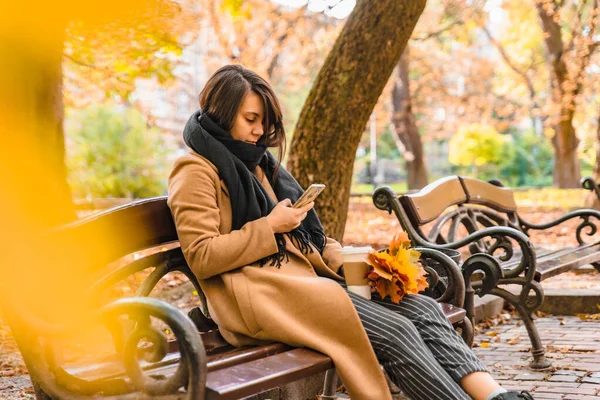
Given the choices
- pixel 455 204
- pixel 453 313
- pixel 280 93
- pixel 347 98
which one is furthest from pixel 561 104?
pixel 280 93

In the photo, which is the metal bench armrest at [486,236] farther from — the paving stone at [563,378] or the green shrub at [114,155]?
the green shrub at [114,155]

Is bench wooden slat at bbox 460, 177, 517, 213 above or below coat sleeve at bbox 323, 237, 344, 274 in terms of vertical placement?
below

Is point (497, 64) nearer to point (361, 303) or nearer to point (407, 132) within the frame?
point (407, 132)

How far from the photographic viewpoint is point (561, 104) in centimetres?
1878

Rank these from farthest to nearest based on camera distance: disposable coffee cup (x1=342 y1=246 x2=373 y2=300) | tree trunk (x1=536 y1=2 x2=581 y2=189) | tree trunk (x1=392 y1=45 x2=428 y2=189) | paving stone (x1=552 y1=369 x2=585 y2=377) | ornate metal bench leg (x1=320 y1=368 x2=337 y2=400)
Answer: tree trunk (x1=392 y1=45 x2=428 y2=189) → tree trunk (x1=536 y1=2 x2=581 y2=189) → paving stone (x1=552 y1=369 x2=585 y2=377) → ornate metal bench leg (x1=320 y1=368 x2=337 y2=400) → disposable coffee cup (x1=342 y1=246 x2=373 y2=300)

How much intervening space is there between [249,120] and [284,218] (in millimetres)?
449

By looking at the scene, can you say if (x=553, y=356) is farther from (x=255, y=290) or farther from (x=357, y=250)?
(x=255, y=290)

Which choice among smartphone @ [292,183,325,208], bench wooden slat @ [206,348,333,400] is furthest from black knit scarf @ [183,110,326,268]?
bench wooden slat @ [206,348,333,400]

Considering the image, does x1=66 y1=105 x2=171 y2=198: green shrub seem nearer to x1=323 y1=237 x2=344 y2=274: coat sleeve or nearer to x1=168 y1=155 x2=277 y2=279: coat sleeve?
x1=323 y1=237 x2=344 y2=274: coat sleeve

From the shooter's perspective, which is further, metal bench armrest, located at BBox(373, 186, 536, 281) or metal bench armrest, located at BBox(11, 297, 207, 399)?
metal bench armrest, located at BBox(373, 186, 536, 281)

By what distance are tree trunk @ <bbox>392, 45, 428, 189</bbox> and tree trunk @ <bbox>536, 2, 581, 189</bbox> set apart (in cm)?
405

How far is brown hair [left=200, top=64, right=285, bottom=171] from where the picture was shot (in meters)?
3.19

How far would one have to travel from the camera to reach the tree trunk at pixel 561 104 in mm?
18641

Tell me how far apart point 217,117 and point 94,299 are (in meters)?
0.86
